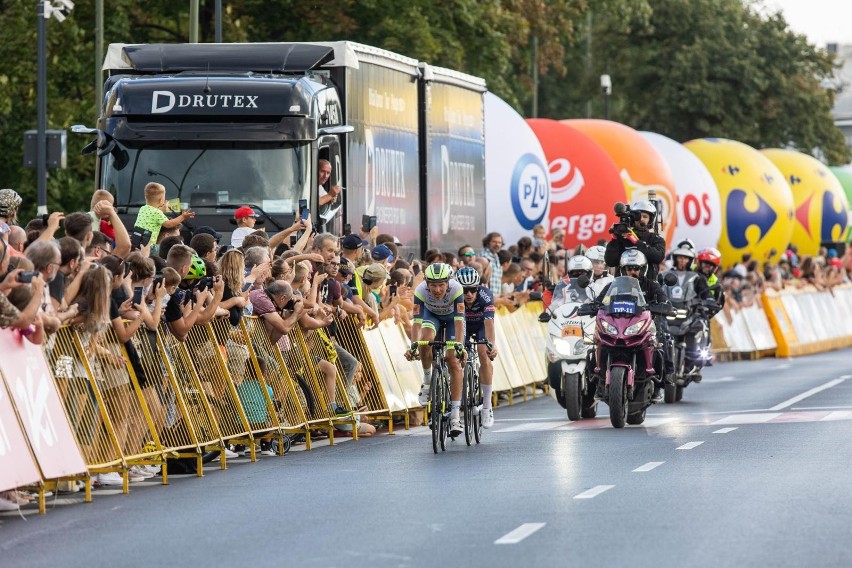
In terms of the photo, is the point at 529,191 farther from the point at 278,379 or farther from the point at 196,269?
the point at 196,269

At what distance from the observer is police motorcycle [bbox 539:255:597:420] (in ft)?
68.8

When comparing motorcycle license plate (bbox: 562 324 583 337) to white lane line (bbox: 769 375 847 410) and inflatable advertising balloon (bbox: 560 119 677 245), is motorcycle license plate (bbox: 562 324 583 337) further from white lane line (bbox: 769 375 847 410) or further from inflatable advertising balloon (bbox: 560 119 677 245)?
inflatable advertising balloon (bbox: 560 119 677 245)

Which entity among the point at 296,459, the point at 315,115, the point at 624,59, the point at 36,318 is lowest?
the point at 296,459

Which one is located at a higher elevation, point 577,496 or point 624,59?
point 624,59

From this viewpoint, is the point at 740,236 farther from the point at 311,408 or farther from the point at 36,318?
the point at 36,318

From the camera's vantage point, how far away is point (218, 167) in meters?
22.1

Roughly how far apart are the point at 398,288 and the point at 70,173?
768 inches

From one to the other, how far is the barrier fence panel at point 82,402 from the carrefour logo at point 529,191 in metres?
19.4

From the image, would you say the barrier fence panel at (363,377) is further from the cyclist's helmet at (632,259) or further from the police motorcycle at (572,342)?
A: the cyclist's helmet at (632,259)

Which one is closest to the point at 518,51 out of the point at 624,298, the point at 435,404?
the point at 624,298

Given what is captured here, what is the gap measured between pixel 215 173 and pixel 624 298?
4944 millimetres

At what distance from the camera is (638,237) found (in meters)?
21.5

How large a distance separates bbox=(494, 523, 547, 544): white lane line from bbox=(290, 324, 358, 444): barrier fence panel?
22.6 feet

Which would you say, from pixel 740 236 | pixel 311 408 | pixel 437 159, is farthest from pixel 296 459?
pixel 740 236
